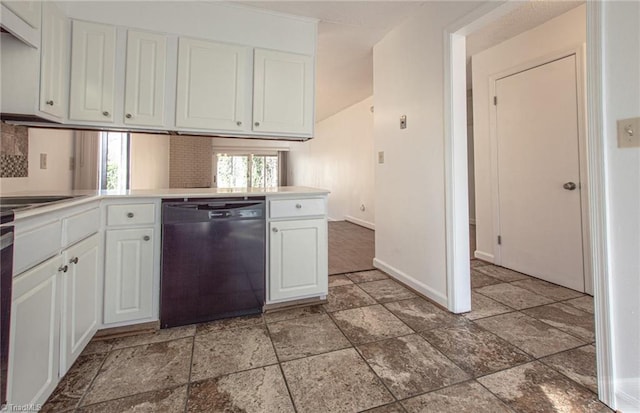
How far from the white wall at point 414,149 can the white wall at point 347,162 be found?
193 centimetres

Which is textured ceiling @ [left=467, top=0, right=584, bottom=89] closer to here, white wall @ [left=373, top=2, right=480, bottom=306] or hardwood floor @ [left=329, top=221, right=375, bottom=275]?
white wall @ [left=373, top=2, right=480, bottom=306]

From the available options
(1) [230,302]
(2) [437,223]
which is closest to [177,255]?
(1) [230,302]

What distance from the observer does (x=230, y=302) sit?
2.00 meters

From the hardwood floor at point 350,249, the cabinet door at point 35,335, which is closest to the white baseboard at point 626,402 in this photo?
the hardwood floor at point 350,249

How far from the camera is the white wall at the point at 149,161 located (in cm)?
534

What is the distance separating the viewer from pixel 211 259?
193cm

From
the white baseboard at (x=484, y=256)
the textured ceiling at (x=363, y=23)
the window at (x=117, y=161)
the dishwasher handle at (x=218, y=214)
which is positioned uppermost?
the textured ceiling at (x=363, y=23)

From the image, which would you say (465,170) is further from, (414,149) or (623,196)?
(623,196)

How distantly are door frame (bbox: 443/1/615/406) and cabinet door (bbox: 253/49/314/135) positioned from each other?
3.63 ft

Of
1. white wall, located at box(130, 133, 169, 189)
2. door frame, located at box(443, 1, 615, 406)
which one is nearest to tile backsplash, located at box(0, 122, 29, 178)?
white wall, located at box(130, 133, 169, 189)

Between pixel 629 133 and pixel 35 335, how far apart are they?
244 cm

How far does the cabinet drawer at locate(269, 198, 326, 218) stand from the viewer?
2082 millimetres

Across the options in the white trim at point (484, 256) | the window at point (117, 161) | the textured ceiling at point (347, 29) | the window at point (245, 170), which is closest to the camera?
the textured ceiling at point (347, 29)

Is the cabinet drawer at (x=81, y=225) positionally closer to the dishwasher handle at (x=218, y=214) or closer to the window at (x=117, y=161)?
Answer: the dishwasher handle at (x=218, y=214)
